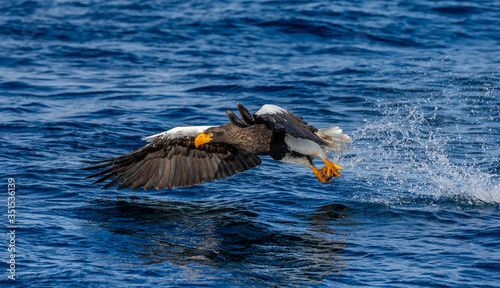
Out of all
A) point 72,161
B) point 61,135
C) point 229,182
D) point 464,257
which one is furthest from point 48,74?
point 464,257

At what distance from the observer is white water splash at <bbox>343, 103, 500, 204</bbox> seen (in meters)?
7.80

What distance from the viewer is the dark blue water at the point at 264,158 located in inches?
235

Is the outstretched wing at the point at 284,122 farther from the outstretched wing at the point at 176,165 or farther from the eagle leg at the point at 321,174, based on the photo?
the outstretched wing at the point at 176,165

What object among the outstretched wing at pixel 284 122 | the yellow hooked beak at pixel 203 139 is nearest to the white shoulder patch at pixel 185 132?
the yellow hooked beak at pixel 203 139

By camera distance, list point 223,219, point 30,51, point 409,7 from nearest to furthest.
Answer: point 223,219 < point 30,51 < point 409,7

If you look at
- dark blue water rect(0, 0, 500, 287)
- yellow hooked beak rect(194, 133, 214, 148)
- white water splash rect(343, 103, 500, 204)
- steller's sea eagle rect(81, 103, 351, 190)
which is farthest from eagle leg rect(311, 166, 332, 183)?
yellow hooked beak rect(194, 133, 214, 148)

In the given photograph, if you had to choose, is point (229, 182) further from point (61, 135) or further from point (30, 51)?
point (30, 51)

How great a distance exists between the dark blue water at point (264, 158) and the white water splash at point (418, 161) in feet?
0.11

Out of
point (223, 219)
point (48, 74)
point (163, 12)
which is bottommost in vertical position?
point (223, 219)

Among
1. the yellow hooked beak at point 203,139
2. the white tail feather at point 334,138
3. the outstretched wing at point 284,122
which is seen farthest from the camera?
the white tail feather at point 334,138

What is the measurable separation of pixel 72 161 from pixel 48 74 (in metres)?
5.27

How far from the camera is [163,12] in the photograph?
695 inches

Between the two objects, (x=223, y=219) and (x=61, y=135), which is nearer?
(x=223, y=219)

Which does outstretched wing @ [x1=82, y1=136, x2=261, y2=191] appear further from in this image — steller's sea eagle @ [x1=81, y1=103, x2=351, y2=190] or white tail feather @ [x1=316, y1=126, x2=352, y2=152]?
white tail feather @ [x1=316, y1=126, x2=352, y2=152]
